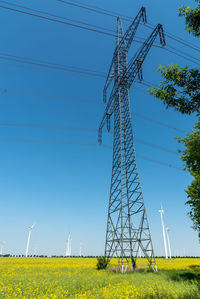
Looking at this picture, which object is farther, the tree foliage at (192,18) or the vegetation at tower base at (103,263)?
the vegetation at tower base at (103,263)

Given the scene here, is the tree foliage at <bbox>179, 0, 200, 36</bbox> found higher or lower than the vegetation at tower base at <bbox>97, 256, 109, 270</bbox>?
higher

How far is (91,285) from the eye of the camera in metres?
10.2

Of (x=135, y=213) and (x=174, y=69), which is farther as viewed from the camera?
(x=135, y=213)

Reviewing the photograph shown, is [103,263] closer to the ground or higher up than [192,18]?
closer to the ground

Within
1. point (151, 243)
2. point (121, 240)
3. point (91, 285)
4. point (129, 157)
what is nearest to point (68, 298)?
point (91, 285)

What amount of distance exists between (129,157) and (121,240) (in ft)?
27.0

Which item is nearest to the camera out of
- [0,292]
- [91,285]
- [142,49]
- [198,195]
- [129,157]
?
[0,292]

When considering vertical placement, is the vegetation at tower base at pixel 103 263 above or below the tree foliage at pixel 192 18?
below

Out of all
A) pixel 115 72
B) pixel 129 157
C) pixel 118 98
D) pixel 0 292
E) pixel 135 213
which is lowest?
pixel 0 292

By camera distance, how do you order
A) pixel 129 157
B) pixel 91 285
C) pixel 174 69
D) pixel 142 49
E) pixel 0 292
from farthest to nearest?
pixel 129 157
pixel 142 49
pixel 91 285
pixel 0 292
pixel 174 69

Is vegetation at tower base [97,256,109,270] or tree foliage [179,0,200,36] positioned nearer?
tree foliage [179,0,200,36]

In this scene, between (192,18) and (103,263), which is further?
(103,263)

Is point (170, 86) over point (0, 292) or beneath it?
over

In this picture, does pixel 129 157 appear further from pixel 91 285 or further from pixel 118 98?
pixel 91 285
